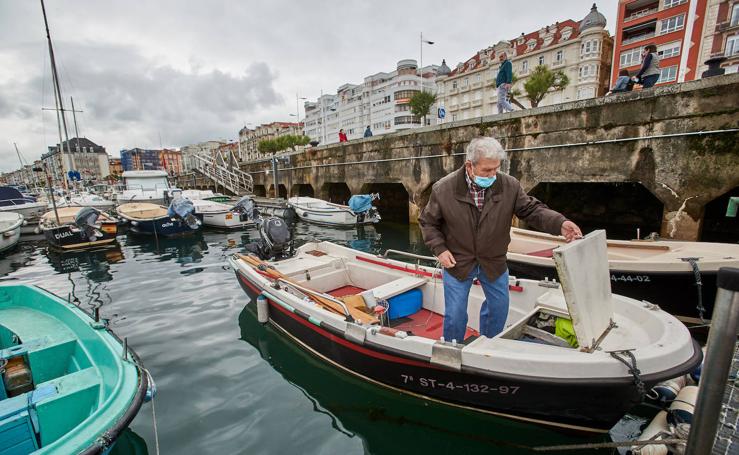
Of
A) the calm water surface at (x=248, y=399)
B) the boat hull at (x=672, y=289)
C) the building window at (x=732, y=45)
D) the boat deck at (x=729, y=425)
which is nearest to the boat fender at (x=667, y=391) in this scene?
the boat deck at (x=729, y=425)

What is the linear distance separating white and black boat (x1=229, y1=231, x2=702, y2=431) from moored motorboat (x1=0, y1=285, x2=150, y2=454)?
1.85 meters

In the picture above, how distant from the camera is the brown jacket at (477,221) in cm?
295

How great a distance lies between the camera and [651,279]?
4.84m

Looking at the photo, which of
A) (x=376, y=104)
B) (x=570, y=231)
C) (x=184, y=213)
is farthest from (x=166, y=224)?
(x=376, y=104)

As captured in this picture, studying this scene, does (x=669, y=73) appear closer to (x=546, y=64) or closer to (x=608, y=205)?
(x=546, y=64)

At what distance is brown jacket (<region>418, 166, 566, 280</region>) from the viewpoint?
2.95 metres

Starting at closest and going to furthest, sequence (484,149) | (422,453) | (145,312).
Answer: (484,149)
(422,453)
(145,312)

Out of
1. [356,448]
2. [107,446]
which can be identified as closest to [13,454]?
[107,446]

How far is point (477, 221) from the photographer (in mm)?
2984

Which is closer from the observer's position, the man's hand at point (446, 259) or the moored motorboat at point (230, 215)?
the man's hand at point (446, 259)

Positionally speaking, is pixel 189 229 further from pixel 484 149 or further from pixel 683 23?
pixel 683 23

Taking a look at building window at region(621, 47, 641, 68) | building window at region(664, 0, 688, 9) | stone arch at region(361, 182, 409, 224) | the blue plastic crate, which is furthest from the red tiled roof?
the blue plastic crate

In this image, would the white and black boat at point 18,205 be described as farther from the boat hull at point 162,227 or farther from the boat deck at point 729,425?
the boat deck at point 729,425

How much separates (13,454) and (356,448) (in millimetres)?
2641
